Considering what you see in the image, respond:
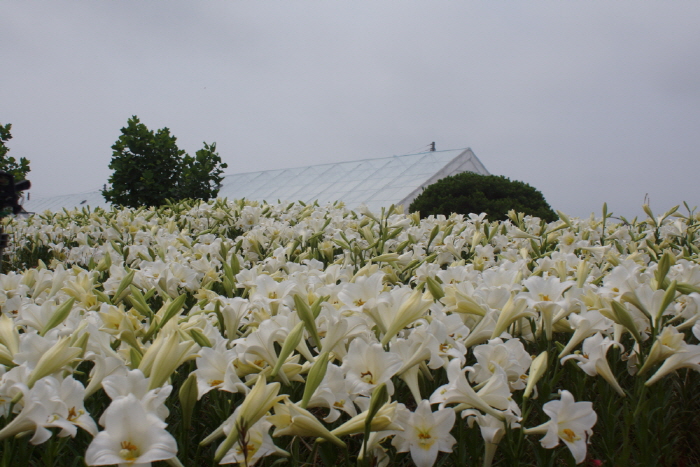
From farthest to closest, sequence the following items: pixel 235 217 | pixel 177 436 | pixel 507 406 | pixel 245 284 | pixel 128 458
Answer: pixel 235 217 → pixel 245 284 → pixel 177 436 → pixel 507 406 → pixel 128 458

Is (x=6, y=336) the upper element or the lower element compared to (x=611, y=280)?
upper

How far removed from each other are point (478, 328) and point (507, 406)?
1.30 ft

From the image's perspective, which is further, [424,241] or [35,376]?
[424,241]

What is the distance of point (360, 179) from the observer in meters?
24.8

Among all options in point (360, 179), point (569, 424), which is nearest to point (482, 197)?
point (569, 424)

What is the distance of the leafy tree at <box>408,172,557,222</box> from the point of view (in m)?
9.99

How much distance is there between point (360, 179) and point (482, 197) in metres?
14.6

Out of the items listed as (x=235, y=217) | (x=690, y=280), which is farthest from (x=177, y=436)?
(x=235, y=217)

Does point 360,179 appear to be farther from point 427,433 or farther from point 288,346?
point 427,433

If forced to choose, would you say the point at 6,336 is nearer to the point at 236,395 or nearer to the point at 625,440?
the point at 236,395

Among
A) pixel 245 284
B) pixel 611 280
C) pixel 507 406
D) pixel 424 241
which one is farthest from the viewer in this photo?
pixel 424 241

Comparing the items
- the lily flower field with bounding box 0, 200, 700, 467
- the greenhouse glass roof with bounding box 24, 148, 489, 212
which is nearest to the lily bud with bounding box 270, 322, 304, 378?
the lily flower field with bounding box 0, 200, 700, 467

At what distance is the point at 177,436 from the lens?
1490mm

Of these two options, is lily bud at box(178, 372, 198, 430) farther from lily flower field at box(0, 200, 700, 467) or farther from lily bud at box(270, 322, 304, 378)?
lily bud at box(270, 322, 304, 378)
